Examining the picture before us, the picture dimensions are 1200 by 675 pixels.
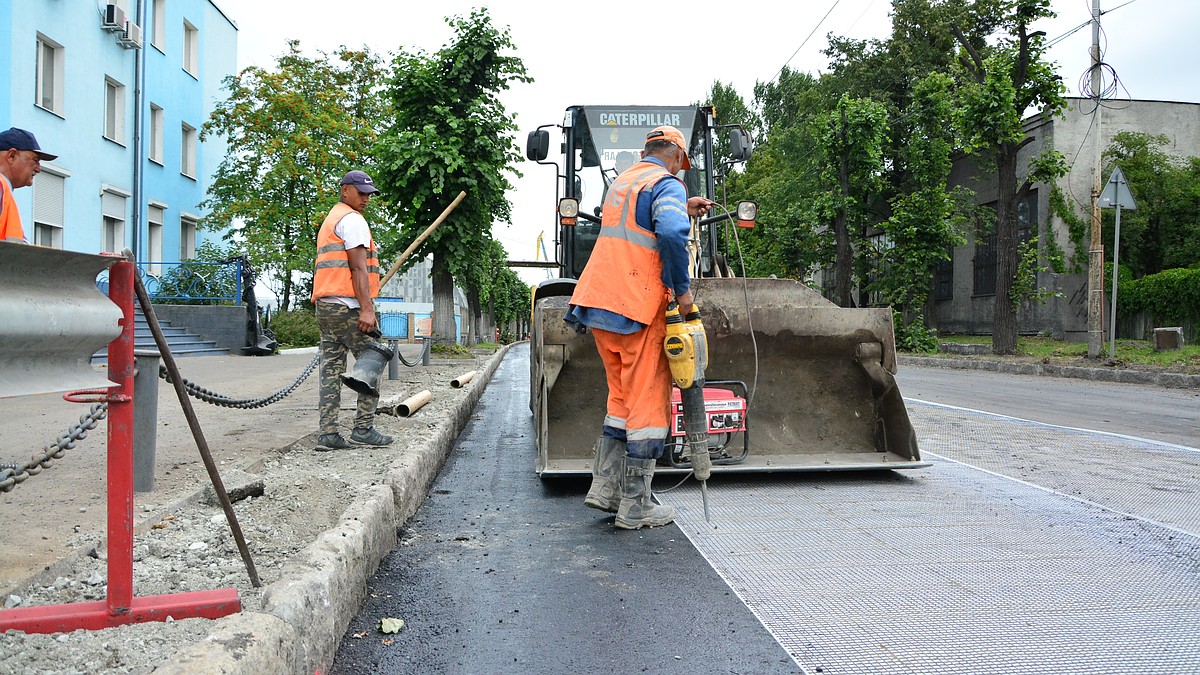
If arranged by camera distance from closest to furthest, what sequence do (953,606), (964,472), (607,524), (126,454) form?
(126,454)
(953,606)
(607,524)
(964,472)

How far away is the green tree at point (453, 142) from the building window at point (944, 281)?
20.7 m

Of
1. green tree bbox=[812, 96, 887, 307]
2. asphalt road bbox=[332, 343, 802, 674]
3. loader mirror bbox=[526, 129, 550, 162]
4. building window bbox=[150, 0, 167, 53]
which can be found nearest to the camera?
asphalt road bbox=[332, 343, 802, 674]

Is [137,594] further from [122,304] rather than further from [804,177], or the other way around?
[804,177]

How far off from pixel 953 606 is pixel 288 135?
24301 millimetres

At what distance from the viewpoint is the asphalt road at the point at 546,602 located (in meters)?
2.76

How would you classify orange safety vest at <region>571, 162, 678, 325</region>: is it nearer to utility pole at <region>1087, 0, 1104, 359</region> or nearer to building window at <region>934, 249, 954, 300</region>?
utility pole at <region>1087, 0, 1104, 359</region>

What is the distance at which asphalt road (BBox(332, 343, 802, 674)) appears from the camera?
276 cm

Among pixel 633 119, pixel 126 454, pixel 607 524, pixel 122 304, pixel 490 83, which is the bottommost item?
pixel 607 524

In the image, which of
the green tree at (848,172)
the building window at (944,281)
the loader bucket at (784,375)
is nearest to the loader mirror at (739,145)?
the loader bucket at (784,375)

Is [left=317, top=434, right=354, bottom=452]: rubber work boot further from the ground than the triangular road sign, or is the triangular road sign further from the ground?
the triangular road sign

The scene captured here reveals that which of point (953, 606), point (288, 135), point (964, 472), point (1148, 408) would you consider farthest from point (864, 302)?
Result: point (953, 606)

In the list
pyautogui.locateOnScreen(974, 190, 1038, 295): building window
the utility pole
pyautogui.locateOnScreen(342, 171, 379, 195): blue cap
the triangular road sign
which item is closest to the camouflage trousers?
pyautogui.locateOnScreen(342, 171, 379, 195): blue cap

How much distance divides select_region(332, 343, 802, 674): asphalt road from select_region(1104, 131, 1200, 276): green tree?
22915 mm

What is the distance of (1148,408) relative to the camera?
10297 mm
